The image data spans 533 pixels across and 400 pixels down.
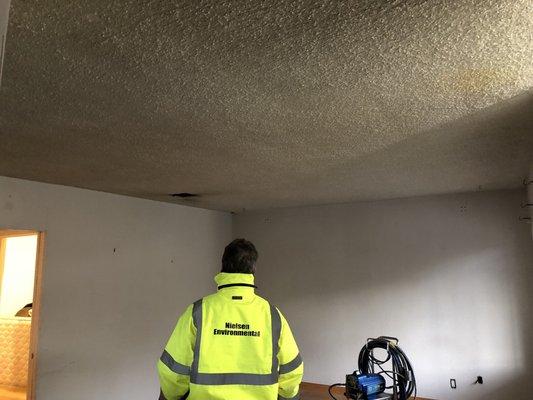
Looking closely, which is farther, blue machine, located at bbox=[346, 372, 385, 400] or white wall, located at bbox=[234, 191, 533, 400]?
white wall, located at bbox=[234, 191, 533, 400]

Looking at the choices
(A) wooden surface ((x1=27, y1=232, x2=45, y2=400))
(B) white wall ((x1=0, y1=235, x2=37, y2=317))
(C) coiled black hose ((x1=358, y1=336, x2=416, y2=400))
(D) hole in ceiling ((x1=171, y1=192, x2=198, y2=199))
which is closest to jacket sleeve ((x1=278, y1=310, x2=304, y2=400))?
(C) coiled black hose ((x1=358, y1=336, x2=416, y2=400))

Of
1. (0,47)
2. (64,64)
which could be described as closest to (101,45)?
(64,64)

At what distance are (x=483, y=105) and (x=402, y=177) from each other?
186 centimetres

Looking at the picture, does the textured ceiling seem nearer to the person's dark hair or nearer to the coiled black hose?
the person's dark hair

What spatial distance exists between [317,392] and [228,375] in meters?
4.06

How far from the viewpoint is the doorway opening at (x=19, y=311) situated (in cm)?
397

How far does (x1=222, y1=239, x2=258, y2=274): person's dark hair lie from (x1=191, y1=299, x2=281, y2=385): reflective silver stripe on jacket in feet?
0.71

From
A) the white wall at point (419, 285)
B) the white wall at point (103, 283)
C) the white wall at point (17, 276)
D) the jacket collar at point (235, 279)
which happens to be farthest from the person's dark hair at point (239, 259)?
the white wall at point (17, 276)

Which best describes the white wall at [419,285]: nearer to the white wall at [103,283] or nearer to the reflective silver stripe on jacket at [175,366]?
the white wall at [103,283]

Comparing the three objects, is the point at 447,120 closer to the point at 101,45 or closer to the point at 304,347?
the point at 101,45

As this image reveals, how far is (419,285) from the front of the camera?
5.20 m

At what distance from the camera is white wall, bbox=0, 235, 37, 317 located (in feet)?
20.4

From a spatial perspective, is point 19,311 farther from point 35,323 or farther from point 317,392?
point 317,392

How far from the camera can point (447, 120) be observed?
A: 102 inches
